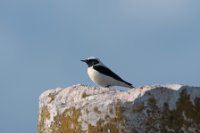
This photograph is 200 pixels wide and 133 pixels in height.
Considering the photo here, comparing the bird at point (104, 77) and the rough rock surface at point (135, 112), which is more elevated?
the bird at point (104, 77)

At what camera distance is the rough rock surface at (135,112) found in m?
7.44

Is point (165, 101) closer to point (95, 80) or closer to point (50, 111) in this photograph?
point (50, 111)

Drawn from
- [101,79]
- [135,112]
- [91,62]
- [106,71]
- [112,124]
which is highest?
[91,62]

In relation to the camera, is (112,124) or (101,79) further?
(101,79)

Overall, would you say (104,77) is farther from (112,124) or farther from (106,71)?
(112,124)

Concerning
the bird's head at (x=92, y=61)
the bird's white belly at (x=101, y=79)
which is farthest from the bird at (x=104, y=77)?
the bird's head at (x=92, y=61)

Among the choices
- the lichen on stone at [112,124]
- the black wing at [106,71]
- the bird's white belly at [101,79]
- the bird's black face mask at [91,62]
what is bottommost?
the lichen on stone at [112,124]

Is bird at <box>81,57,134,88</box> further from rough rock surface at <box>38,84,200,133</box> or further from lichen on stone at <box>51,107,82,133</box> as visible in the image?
rough rock surface at <box>38,84,200,133</box>

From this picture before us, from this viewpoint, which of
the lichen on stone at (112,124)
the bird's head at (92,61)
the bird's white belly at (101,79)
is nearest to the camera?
the lichen on stone at (112,124)

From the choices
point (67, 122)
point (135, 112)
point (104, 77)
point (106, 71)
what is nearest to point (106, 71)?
point (106, 71)

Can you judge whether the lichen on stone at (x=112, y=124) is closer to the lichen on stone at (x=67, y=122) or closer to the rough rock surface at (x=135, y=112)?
the rough rock surface at (x=135, y=112)

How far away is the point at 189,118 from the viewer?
759cm

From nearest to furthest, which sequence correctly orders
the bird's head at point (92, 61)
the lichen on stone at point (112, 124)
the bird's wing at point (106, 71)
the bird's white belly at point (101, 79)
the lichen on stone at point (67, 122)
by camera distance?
the lichen on stone at point (112, 124) < the lichen on stone at point (67, 122) < the bird's white belly at point (101, 79) < the bird's wing at point (106, 71) < the bird's head at point (92, 61)

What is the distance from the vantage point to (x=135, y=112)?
24.5 feet
